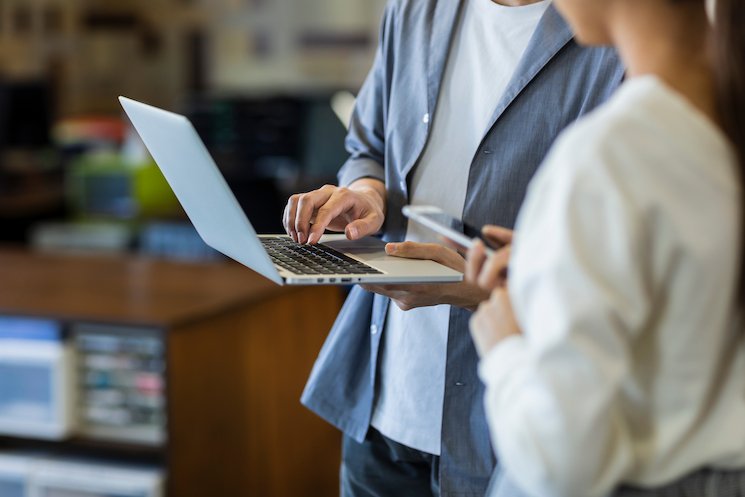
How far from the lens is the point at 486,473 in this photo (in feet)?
3.10

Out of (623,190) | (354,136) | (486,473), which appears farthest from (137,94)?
(623,190)

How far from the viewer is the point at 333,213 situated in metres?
0.95

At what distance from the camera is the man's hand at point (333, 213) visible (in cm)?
93

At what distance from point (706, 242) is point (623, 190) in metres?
0.06

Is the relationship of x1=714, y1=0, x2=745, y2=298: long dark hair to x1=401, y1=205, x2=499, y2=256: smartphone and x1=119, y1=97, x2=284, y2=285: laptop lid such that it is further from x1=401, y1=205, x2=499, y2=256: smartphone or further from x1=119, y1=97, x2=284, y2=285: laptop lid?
x1=119, y1=97, x2=284, y2=285: laptop lid

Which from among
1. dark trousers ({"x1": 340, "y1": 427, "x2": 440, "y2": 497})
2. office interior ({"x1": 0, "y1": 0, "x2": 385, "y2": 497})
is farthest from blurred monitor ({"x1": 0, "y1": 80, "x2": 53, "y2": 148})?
dark trousers ({"x1": 340, "y1": 427, "x2": 440, "y2": 497})

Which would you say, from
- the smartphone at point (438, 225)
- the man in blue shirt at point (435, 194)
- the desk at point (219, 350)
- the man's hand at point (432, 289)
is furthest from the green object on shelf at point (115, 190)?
the smartphone at point (438, 225)

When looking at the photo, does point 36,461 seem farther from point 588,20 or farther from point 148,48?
point 148,48

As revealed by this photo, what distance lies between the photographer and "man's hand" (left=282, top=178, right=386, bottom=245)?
0.93 m

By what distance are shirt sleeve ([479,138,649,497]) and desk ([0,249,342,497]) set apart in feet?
4.04

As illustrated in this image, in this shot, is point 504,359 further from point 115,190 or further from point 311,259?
point 115,190

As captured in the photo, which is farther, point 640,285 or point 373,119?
point 373,119

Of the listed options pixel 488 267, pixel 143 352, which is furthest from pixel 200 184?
pixel 143 352

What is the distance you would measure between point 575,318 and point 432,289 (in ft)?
1.18
